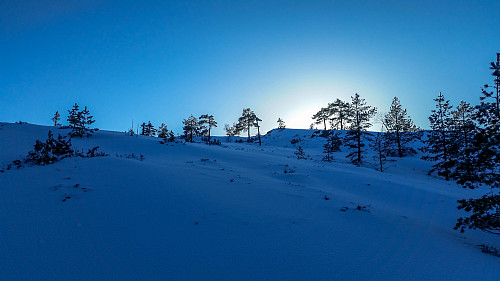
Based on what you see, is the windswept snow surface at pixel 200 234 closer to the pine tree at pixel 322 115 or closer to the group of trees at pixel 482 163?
the group of trees at pixel 482 163

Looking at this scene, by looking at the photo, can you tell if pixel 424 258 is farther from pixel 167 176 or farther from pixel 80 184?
pixel 80 184

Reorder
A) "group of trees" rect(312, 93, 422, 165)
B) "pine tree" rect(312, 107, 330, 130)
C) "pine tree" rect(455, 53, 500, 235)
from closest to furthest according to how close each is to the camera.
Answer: "pine tree" rect(455, 53, 500, 235) < "group of trees" rect(312, 93, 422, 165) < "pine tree" rect(312, 107, 330, 130)

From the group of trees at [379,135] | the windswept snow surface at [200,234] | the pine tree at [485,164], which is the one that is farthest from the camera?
the group of trees at [379,135]

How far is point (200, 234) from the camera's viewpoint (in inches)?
187

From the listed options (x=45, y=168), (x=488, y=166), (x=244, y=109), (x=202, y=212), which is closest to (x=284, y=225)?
(x=202, y=212)

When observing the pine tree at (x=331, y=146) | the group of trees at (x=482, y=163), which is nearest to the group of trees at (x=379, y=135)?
the pine tree at (x=331, y=146)

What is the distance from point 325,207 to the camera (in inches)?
280

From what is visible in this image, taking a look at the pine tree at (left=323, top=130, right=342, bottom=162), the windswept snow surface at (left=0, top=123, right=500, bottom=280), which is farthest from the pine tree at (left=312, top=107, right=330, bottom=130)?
the windswept snow surface at (left=0, top=123, right=500, bottom=280)

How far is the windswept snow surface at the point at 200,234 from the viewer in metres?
3.68

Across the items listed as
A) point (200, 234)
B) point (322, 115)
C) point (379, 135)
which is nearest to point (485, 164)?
point (200, 234)

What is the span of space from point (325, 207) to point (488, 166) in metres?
4.50

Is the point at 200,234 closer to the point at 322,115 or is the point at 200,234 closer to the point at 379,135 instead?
the point at 379,135

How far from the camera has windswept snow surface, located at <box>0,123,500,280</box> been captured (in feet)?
12.1

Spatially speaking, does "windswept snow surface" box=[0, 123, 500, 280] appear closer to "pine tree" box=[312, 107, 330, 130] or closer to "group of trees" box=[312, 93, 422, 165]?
"group of trees" box=[312, 93, 422, 165]
